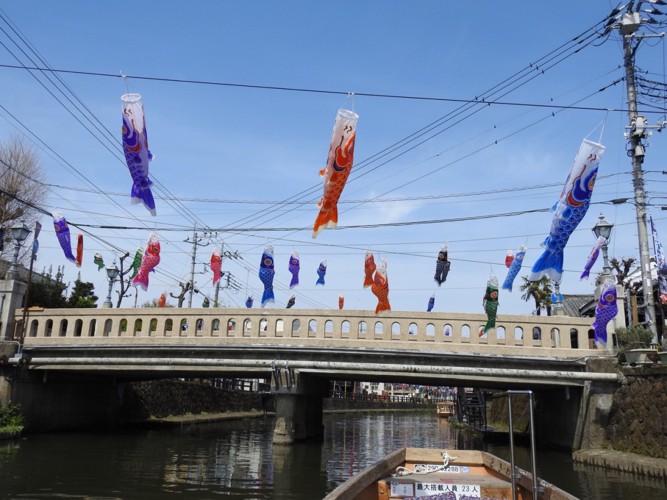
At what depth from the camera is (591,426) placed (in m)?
20.0

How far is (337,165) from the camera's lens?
42.7 ft

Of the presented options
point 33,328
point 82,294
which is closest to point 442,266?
point 33,328

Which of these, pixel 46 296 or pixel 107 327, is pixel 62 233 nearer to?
pixel 107 327

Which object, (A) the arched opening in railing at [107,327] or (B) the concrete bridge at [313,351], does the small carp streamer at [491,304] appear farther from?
(A) the arched opening in railing at [107,327]

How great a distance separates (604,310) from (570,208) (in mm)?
6448

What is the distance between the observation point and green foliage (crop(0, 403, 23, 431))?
2197 centimetres

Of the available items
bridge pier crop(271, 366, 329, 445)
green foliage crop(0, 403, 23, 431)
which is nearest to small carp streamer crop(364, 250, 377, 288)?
bridge pier crop(271, 366, 329, 445)

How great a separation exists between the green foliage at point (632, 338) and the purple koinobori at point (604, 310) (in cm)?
89

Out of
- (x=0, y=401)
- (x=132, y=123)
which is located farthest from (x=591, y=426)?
(x=0, y=401)

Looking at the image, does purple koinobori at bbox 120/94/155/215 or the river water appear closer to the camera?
purple koinobori at bbox 120/94/155/215

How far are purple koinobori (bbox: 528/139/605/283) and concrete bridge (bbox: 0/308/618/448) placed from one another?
5.83 m

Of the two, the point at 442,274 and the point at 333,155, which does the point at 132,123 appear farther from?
the point at 442,274

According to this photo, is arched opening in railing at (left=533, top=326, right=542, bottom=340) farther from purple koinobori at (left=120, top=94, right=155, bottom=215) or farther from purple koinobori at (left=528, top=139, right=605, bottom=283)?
purple koinobori at (left=120, top=94, right=155, bottom=215)

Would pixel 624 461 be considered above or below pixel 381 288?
below
